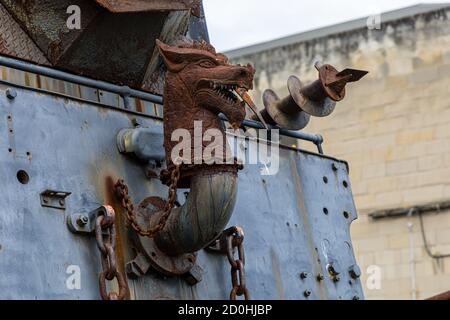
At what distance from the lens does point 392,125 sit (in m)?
25.8

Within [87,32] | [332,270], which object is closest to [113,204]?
[87,32]

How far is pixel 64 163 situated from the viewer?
24.1ft

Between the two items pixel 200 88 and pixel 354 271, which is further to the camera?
pixel 354 271

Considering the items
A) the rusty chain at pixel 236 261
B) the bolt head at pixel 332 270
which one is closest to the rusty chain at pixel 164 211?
the rusty chain at pixel 236 261

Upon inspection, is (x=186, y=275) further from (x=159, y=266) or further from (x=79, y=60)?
(x=79, y=60)

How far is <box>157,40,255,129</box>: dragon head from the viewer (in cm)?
744

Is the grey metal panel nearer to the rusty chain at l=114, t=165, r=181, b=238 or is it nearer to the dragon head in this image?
the rusty chain at l=114, t=165, r=181, b=238

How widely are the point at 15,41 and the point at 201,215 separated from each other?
1454 mm

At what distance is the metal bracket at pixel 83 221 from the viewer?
722 cm

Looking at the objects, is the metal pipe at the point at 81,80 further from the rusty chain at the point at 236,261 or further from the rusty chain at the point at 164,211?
the rusty chain at the point at 236,261

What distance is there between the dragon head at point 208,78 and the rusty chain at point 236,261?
0.61m

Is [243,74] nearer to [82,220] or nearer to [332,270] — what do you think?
[82,220]
